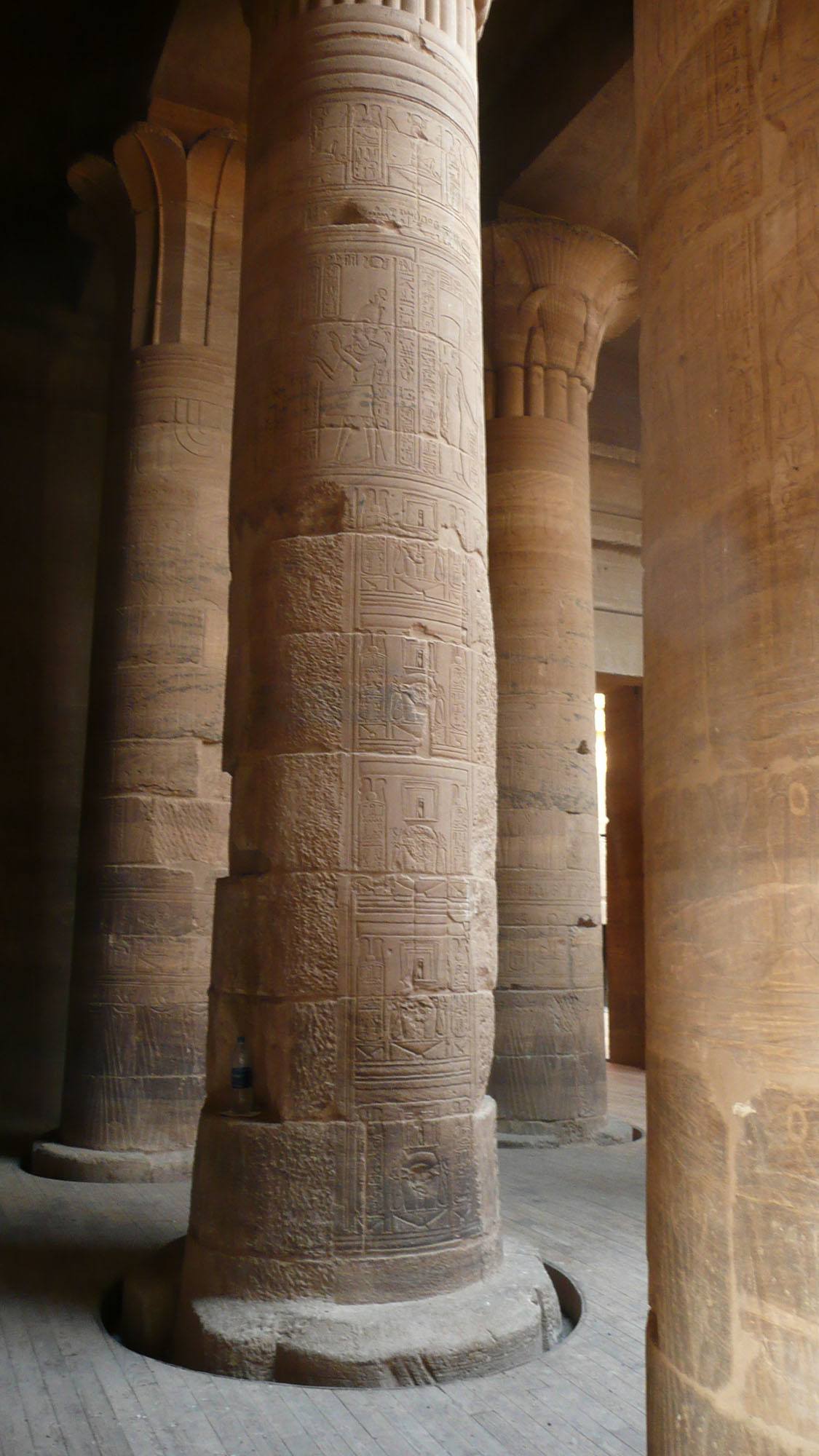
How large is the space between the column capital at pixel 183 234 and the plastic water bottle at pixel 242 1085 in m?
5.43

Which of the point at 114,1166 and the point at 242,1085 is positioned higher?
the point at 242,1085

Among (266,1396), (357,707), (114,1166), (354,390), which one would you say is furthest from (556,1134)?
(354,390)

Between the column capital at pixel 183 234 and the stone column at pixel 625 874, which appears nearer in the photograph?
the column capital at pixel 183 234

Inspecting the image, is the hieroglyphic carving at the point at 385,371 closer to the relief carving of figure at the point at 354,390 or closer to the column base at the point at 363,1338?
the relief carving of figure at the point at 354,390

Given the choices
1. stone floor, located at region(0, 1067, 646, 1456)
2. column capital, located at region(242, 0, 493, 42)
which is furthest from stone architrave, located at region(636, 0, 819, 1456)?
column capital, located at region(242, 0, 493, 42)

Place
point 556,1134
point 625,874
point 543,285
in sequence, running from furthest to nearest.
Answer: point 625,874 < point 543,285 < point 556,1134

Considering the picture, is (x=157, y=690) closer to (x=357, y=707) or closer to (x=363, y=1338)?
(x=357, y=707)

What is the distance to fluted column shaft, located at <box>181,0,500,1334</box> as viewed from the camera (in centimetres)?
416

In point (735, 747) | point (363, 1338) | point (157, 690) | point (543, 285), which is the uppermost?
point (543, 285)

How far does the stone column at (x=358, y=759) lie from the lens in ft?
13.3

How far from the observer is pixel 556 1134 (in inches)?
327

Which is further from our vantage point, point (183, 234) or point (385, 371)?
point (183, 234)

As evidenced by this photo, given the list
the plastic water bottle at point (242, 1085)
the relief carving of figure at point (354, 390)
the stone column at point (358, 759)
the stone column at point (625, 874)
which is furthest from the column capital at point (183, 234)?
the stone column at point (625, 874)

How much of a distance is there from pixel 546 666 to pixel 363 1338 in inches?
227
